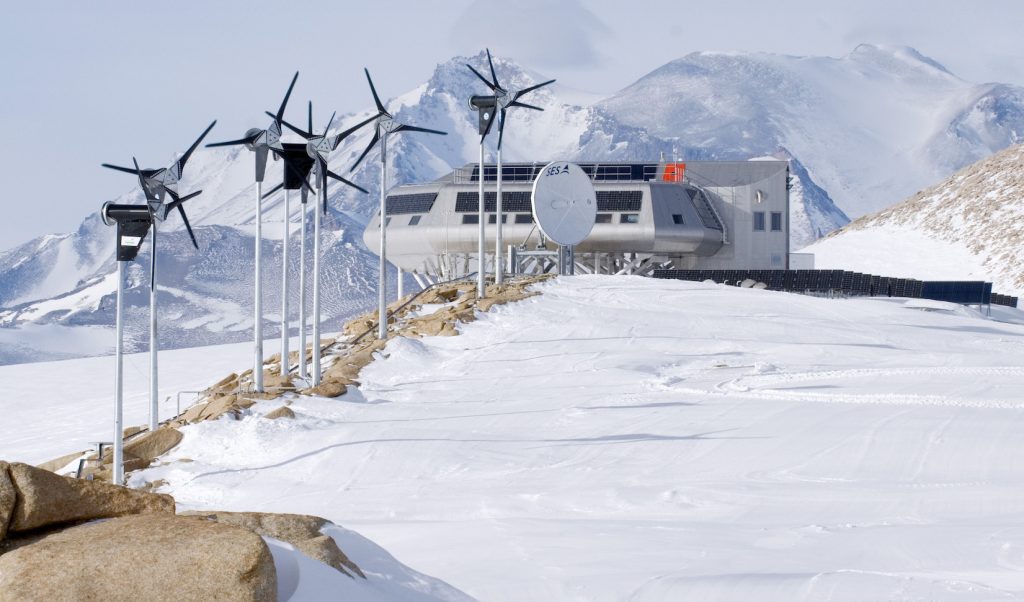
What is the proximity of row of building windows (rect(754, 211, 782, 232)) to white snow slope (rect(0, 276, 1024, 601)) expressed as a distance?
32.4m

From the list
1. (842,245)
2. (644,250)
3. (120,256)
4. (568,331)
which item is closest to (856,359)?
(568,331)

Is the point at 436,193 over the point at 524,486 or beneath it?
over

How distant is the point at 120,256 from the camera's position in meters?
25.6

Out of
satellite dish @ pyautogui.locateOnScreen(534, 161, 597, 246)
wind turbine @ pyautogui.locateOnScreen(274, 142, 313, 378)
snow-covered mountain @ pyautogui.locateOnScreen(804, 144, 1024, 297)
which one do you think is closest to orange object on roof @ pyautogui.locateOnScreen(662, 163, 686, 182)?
satellite dish @ pyautogui.locateOnScreen(534, 161, 597, 246)

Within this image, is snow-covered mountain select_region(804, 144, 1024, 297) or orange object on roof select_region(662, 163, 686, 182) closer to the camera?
orange object on roof select_region(662, 163, 686, 182)

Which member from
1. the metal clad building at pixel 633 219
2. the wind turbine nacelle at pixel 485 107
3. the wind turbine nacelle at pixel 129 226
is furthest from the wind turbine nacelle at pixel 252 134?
the metal clad building at pixel 633 219

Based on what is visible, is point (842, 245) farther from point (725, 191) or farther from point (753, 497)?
point (753, 497)

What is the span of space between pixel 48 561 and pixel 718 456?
14.8 meters

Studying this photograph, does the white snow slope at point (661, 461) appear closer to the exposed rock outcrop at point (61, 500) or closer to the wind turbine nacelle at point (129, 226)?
the exposed rock outcrop at point (61, 500)

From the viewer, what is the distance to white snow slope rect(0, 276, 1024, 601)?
49.4 feet

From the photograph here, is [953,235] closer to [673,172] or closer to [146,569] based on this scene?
[673,172]

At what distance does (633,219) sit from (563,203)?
16.3m

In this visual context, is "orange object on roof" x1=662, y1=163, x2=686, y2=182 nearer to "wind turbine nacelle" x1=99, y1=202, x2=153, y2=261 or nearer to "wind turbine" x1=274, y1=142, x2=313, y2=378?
"wind turbine" x1=274, y1=142, x2=313, y2=378

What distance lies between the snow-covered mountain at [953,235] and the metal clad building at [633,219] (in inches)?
1325
